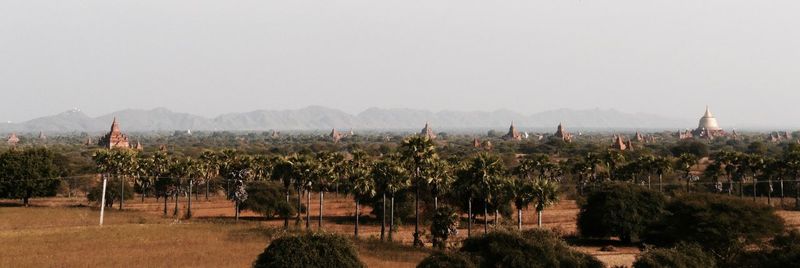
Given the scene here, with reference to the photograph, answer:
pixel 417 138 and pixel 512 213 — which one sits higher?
pixel 417 138

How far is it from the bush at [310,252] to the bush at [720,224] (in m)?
24.6

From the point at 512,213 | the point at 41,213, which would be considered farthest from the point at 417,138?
the point at 41,213

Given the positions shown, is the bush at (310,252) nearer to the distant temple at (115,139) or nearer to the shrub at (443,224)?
the shrub at (443,224)

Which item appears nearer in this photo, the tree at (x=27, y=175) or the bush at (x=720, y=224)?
the bush at (x=720, y=224)

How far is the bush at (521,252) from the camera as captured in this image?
101ft

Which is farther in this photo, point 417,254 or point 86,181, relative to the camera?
point 86,181

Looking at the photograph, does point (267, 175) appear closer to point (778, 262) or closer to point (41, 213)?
point (41, 213)

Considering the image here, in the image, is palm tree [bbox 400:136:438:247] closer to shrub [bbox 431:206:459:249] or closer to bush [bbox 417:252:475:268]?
shrub [bbox 431:206:459:249]

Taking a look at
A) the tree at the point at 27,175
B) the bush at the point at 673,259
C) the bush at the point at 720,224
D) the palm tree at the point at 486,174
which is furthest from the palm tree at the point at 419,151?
the tree at the point at 27,175

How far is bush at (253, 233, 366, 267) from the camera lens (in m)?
30.3

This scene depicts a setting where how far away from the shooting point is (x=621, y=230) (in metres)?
53.5

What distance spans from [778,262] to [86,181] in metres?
93.7

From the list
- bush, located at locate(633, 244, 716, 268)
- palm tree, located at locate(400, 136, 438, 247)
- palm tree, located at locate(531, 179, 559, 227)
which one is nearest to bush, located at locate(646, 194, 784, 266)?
palm tree, located at locate(531, 179, 559, 227)

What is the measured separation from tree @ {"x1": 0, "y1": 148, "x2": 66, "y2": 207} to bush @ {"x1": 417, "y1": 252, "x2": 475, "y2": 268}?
60.9 m
